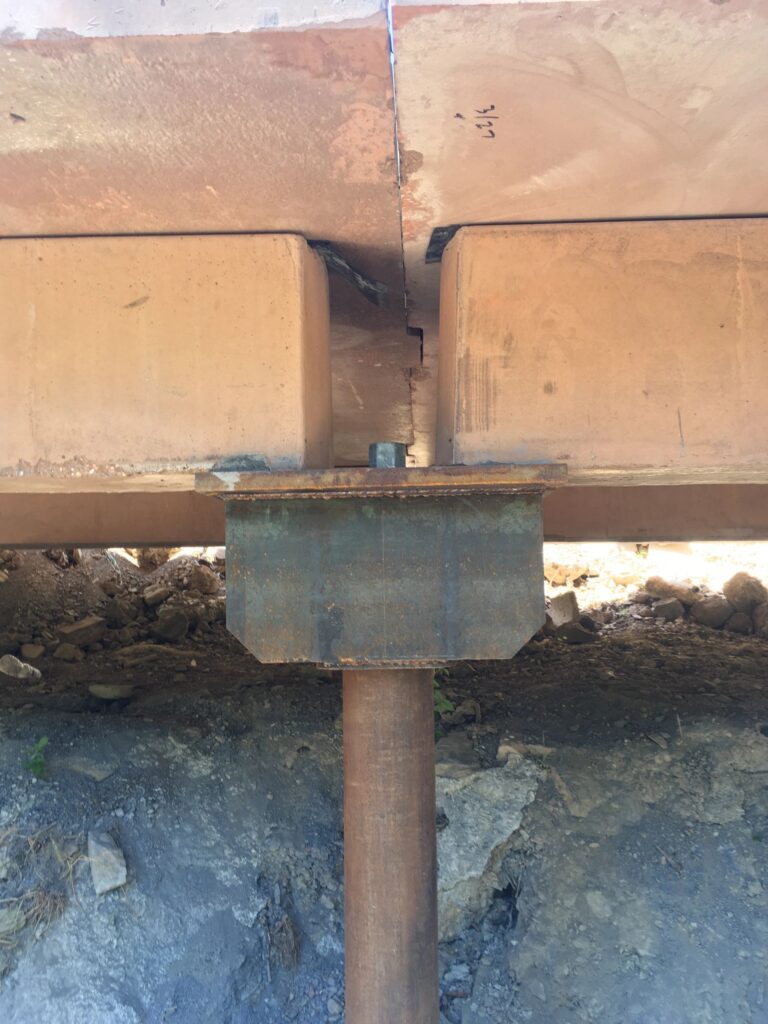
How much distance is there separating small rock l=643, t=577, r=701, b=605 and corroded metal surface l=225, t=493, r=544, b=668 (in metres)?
6.12

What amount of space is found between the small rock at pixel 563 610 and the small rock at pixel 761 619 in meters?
1.73

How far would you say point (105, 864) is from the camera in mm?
3898

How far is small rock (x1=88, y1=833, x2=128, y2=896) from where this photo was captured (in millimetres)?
3857

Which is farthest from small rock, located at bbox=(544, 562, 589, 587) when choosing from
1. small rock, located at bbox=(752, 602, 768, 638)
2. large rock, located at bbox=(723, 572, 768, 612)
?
small rock, located at bbox=(752, 602, 768, 638)

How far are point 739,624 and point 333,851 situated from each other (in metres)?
5.00

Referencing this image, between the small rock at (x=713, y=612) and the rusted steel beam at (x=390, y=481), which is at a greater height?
the rusted steel beam at (x=390, y=481)

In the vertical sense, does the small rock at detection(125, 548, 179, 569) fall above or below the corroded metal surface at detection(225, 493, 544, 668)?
below

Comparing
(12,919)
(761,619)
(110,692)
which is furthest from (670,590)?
(12,919)

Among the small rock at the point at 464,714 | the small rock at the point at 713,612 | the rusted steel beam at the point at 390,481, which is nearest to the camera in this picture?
the rusted steel beam at the point at 390,481

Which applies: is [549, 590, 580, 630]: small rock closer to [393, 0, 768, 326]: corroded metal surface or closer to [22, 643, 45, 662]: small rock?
[22, 643, 45, 662]: small rock

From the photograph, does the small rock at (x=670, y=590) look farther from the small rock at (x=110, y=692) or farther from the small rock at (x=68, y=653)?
the small rock at (x=68, y=653)

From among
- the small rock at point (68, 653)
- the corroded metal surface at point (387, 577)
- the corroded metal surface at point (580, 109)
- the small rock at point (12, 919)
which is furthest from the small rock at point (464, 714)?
the corroded metal surface at point (580, 109)

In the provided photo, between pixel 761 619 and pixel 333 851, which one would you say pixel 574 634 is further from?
pixel 333 851

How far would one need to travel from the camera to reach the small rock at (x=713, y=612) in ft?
24.8
